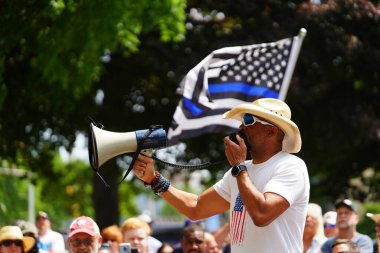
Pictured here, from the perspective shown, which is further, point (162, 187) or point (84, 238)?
point (84, 238)

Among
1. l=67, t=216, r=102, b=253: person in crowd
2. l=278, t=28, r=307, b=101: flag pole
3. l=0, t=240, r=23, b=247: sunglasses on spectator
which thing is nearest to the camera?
l=67, t=216, r=102, b=253: person in crowd

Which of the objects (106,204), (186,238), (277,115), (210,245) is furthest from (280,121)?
(106,204)

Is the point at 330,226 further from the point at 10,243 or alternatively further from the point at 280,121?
the point at 280,121

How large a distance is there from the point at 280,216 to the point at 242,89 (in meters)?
6.66

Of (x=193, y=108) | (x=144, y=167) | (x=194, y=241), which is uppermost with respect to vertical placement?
(x=193, y=108)

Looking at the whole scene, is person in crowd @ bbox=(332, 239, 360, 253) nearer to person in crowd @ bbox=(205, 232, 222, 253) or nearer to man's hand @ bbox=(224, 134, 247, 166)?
person in crowd @ bbox=(205, 232, 222, 253)

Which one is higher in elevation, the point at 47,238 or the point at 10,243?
the point at 10,243

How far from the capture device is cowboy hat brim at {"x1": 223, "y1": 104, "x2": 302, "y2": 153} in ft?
18.0

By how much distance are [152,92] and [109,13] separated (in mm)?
6236

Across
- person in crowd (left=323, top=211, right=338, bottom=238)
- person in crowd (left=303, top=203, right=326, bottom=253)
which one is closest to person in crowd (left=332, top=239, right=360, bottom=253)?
person in crowd (left=303, top=203, right=326, bottom=253)

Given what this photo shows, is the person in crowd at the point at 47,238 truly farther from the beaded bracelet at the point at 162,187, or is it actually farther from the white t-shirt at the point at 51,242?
the beaded bracelet at the point at 162,187

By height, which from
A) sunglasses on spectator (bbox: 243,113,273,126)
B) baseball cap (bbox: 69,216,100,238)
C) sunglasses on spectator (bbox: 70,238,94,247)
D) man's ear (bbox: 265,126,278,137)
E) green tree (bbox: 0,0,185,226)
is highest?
green tree (bbox: 0,0,185,226)

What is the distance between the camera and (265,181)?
5.45 metres

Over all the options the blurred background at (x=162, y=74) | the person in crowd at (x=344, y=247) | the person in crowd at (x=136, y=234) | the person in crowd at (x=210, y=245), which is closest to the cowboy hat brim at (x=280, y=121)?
the person in crowd at (x=344, y=247)
